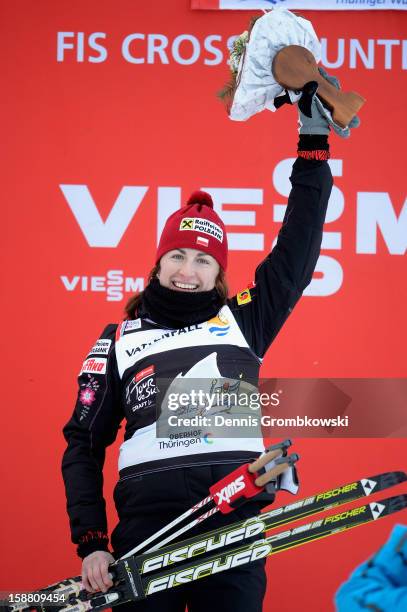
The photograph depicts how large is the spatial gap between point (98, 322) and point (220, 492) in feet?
4.79

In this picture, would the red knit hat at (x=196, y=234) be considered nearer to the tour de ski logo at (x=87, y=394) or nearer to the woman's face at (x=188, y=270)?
the woman's face at (x=188, y=270)

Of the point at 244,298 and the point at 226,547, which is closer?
the point at 226,547

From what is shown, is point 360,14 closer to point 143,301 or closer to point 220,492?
point 143,301

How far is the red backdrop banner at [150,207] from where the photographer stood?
323 cm

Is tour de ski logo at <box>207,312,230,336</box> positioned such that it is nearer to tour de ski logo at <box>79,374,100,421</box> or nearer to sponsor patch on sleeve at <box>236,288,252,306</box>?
sponsor patch on sleeve at <box>236,288,252,306</box>

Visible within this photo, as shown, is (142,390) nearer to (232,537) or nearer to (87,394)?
(87,394)

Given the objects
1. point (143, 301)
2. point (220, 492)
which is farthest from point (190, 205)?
point (220, 492)

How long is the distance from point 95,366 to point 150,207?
124cm

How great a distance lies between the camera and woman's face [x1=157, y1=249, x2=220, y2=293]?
2.17 meters

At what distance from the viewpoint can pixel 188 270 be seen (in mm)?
2172

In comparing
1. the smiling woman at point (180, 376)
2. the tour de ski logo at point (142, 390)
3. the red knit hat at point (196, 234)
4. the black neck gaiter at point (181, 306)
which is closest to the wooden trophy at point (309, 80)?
the smiling woman at point (180, 376)

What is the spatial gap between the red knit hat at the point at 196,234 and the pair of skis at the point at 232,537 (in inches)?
22.3

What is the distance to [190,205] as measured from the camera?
2367 millimetres

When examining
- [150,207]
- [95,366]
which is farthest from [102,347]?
[150,207]
